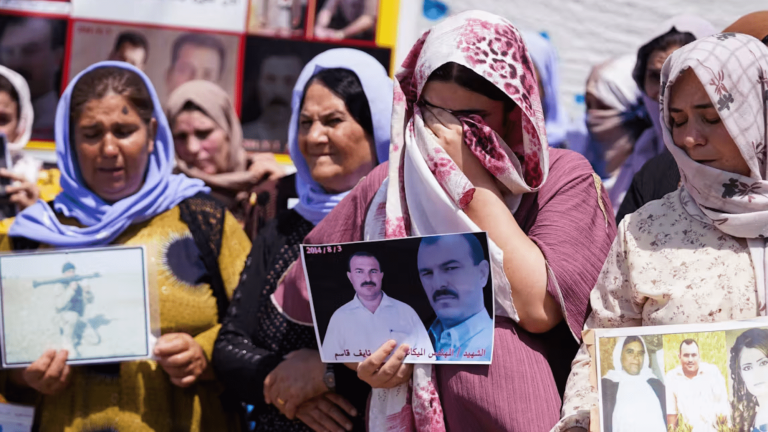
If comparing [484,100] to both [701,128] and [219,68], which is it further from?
[219,68]

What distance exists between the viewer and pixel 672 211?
198cm

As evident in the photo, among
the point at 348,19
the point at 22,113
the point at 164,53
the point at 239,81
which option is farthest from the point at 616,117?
the point at 22,113

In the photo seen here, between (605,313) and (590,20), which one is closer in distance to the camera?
(605,313)

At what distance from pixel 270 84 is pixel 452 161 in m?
3.02

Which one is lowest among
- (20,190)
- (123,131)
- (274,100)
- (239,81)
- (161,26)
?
(20,190)

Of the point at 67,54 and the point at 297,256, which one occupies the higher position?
the point at 67,54

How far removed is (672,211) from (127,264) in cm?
→ 172

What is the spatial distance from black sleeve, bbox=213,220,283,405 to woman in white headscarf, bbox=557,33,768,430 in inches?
42.6

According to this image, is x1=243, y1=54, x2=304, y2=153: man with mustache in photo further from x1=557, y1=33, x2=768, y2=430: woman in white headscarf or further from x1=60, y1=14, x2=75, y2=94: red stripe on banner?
x1=557, y1=33, x2=768, y2=430: woman in white headscarf

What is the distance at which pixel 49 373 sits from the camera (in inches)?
110

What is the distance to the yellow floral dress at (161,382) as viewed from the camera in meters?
2.93

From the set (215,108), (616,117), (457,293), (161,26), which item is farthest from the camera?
Result: (161,26)

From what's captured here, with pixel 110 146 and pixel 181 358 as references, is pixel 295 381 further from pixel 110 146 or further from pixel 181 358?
pixel 110 146

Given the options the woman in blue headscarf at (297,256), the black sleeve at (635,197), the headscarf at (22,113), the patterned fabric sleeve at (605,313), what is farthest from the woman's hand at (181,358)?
the headscarf at (22,113)
